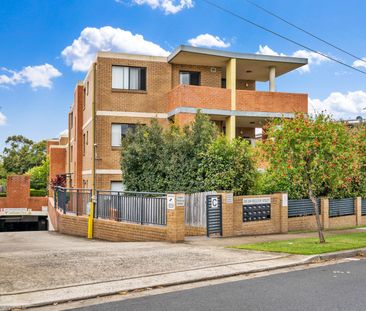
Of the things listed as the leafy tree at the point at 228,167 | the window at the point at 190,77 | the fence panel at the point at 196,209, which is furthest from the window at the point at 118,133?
the fence panel at the point at 196,209

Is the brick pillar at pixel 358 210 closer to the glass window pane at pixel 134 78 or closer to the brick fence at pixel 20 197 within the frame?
the glass window pane at pixel 134 78

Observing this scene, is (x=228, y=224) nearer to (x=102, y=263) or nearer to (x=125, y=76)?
(x=102, y=263)

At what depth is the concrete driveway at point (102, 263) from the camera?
913cm

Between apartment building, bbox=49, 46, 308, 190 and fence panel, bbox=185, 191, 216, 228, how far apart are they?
9094 mm

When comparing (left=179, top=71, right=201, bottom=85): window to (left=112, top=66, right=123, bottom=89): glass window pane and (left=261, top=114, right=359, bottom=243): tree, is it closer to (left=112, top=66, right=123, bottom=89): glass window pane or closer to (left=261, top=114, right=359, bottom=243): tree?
(left=112, top=66, right=123, bottom=89): glass window pane

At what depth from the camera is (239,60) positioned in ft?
92.6

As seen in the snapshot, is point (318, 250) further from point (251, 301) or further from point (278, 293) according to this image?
point (251, 301)

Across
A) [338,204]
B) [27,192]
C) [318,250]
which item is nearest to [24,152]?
[27,192]

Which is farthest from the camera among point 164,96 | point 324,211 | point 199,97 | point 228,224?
point 164,96

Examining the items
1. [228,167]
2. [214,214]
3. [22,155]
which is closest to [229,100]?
[228,167]

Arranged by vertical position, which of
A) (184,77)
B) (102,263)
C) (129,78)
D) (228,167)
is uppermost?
(184,77)

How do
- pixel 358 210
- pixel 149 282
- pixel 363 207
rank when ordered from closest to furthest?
pixel 149 282, pixel 358 210, pixel 363 207

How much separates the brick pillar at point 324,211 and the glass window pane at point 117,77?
13.1 metres

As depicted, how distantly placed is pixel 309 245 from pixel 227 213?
3424 mm
